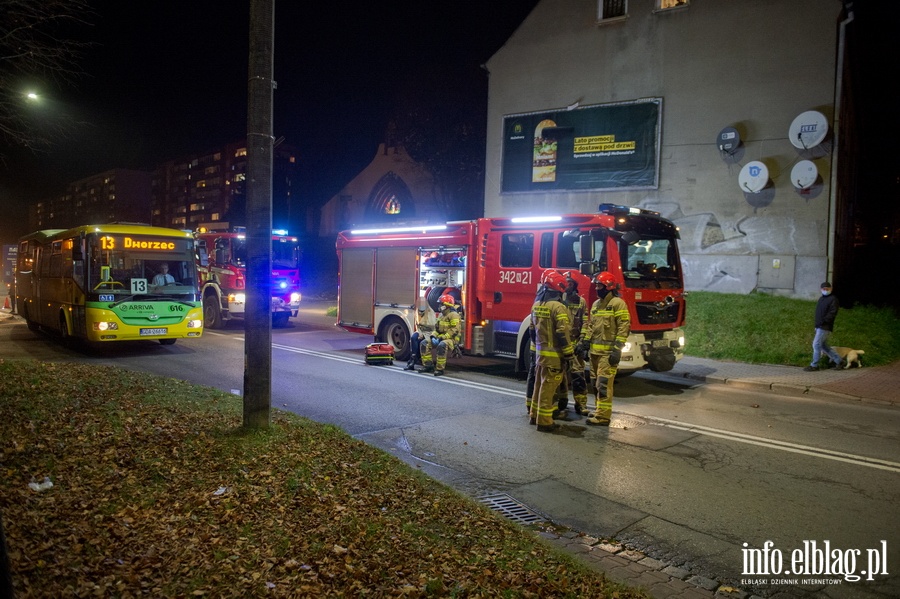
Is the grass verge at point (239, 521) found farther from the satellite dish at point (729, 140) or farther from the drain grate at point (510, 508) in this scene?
the satellite dish at point (729, 140)

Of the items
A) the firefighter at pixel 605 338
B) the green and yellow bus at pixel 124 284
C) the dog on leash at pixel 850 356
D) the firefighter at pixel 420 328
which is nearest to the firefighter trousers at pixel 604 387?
the firefighter at pixel 605 338

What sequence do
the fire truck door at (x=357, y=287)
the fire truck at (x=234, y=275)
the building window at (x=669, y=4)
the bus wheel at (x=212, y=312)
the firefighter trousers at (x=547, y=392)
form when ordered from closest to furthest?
the firefighter trousers at (x=547, y=392) < the fire truck door at (x=357, y=287) < the fire truck at (x=234, y=275) < the bus wheel at (x=212, y=312) < the building window at (x=669, y=4)

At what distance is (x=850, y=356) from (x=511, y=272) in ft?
24.1

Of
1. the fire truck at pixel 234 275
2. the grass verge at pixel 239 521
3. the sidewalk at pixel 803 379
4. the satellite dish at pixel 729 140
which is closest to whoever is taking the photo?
the grass verge at pixel 239 521

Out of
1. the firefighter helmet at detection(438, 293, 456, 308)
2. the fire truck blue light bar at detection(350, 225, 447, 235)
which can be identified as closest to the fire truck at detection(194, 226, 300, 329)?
the fire truck blue light bar at detection(350, 225, 447, 235)

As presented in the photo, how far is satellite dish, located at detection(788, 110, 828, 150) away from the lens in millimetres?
15758

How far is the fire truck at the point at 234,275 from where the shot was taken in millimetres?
17469

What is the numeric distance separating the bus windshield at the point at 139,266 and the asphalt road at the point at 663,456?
1.75m

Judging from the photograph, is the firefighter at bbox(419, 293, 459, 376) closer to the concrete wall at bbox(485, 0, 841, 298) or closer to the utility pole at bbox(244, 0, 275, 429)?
the utility pole at bbox(244, 0, 275, 429)

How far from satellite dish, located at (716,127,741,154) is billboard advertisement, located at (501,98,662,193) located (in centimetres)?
205

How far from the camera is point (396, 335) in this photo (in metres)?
13.0

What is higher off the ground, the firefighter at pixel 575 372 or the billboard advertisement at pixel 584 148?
the billboard advertisement at pixel 584 148

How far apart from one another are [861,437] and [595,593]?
19.1 feet

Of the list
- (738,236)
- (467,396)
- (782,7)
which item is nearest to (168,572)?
(467,396)
